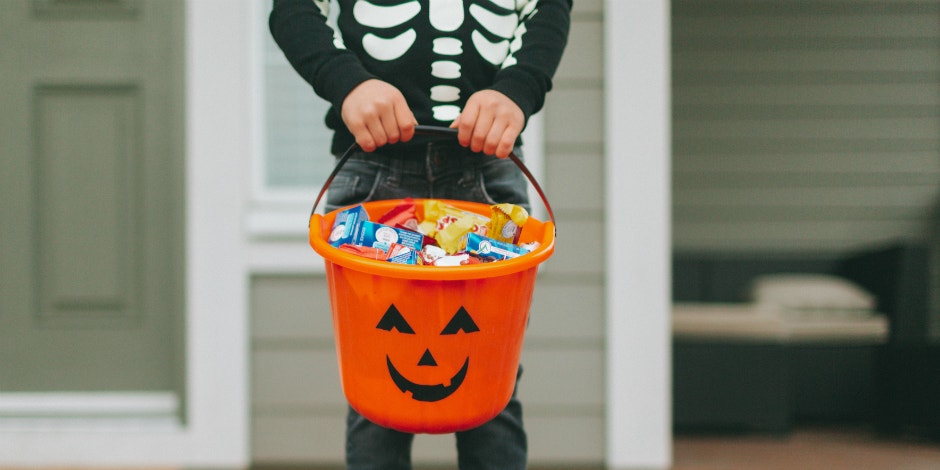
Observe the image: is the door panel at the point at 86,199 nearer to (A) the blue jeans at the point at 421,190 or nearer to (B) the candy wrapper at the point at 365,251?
(A) the blue jeans at the point at 421,190

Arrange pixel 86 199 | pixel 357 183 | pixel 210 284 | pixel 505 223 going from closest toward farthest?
pixel 505 223
pixel 357 183
pixel 210 284
pixel 86 199

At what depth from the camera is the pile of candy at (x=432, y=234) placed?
0.85 metres

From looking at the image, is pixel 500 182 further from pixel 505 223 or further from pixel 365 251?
pixel 365 251

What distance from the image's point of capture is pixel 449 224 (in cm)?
91

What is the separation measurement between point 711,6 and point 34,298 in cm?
326

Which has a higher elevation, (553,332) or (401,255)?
(401,255)

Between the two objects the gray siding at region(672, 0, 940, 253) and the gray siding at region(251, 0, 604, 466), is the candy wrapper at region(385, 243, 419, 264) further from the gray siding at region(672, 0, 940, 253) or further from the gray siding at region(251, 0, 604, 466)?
the gray siding at region(672, 0, 940, 253)

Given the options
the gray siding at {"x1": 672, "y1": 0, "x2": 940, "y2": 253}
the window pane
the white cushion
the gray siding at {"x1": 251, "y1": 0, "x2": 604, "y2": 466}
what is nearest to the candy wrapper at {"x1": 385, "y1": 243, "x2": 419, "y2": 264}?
the gray siding at {"x1": 251, "y1": 0, "x2": 604, "y2": 466}

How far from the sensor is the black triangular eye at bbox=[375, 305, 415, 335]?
80 cm

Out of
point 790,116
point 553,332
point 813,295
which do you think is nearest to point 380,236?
point 553,332

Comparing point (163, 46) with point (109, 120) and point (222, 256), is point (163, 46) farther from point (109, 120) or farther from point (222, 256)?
point (222, 256)

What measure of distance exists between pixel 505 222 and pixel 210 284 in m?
1.43

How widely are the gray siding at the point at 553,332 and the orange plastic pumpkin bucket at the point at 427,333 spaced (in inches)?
48.8

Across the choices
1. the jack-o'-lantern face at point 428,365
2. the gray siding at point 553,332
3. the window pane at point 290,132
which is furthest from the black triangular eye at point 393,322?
the window pane at point 290,132
